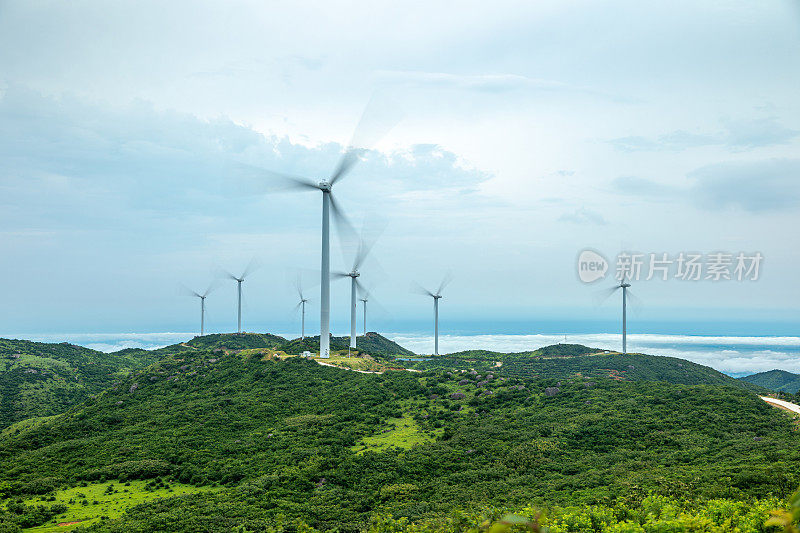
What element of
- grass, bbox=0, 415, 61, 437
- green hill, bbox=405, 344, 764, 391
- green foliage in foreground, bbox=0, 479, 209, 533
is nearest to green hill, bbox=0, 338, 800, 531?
green foliage in foreground, bbox=0, 479, 209, 533

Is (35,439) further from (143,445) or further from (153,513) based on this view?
(153,513)

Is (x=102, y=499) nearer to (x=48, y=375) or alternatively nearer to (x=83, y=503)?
(x=83, y=503)

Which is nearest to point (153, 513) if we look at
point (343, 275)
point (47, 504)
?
point (47, 504)

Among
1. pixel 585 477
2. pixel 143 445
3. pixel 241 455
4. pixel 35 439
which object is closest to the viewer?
pixel 585 477

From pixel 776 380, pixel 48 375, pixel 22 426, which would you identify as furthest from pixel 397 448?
pixel 776 380

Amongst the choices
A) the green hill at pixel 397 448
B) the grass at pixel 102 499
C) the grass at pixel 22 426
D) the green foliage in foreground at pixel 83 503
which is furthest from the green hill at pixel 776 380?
the grass at pixel 22 426

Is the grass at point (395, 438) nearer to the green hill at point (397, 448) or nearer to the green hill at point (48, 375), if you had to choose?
the green hill at point (397, 448)
